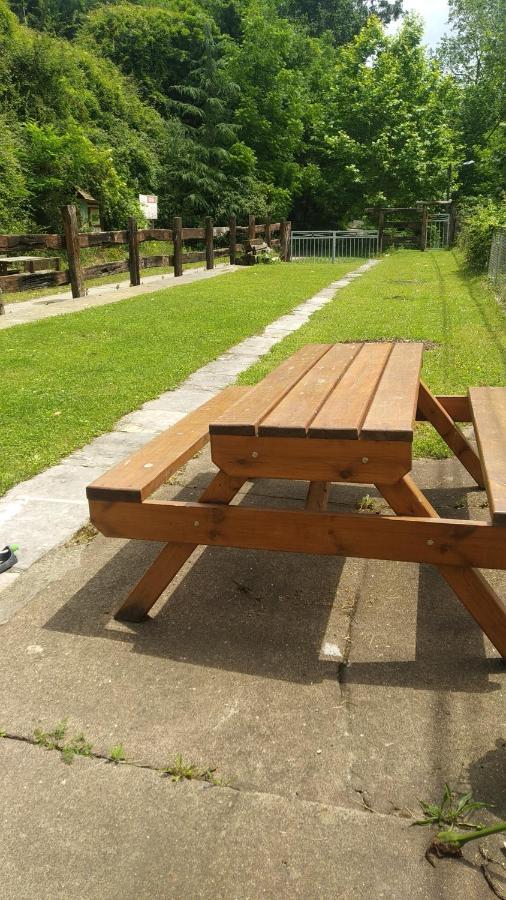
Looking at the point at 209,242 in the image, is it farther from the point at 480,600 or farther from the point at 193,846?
the point at 193,846

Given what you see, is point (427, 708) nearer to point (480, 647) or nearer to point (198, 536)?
point (480, 647)

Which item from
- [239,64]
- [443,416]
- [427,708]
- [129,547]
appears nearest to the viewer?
[427,708]

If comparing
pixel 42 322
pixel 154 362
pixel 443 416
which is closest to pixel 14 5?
pixel 42 322

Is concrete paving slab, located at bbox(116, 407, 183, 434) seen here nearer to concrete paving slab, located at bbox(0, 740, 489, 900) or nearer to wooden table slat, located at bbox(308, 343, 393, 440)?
wooden table slat, located at bbox(308, 343, 393, 440)

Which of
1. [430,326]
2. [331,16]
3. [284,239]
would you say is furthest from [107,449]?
[331,16]

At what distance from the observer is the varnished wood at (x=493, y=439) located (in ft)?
6.95

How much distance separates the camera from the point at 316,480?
2.28m

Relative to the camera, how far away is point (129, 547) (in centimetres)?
323

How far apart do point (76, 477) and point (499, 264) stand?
9.81 metres

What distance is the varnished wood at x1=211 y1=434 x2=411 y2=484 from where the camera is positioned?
223 cm

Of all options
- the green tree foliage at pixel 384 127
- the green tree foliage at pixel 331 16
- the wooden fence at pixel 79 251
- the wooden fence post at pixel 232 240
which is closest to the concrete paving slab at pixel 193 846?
the wooden fence at pixel 79 251

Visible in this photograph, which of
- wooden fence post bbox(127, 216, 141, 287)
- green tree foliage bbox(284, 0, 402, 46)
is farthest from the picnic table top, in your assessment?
green tree foliage bbox(284, 0, 402, 46)

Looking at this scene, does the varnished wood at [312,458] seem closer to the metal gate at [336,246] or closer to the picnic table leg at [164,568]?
the picnic table leg at [164,568]

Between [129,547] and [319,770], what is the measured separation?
160 centimetres
